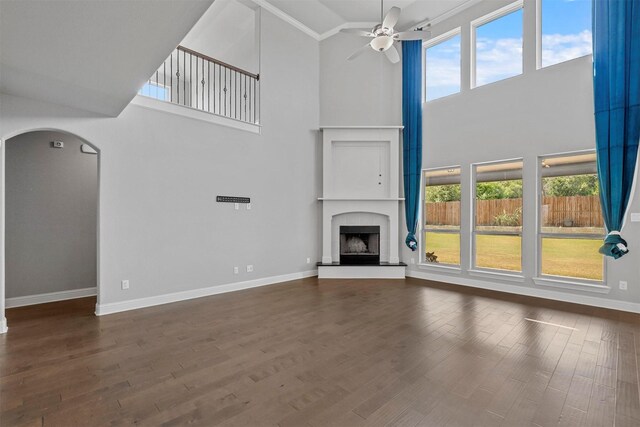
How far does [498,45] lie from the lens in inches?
224

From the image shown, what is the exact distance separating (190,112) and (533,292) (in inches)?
263

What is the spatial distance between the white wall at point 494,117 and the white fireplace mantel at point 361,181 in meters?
0.42

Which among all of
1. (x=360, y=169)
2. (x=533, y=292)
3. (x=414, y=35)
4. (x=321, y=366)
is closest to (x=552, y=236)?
(x=533, y=292)

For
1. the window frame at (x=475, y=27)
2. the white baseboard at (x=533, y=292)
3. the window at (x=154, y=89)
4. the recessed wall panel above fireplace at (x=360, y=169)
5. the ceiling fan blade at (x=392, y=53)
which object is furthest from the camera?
the recessed wall panel above fireplace at (x=360, y=169)

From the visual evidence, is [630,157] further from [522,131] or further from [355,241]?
[355,241]

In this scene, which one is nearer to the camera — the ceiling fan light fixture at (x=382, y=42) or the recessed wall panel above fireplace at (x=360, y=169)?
the ceiling fan light fixture at (x=382, y=42)

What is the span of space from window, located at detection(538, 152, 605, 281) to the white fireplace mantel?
2.72m

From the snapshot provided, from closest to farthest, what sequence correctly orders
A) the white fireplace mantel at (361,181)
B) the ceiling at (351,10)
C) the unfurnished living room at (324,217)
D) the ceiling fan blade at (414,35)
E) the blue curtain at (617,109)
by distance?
the unfurnished living room at (324,217) < the blue curtain at (617,109) < the ceiling fan blade at (414,35) < the ceiling at (351,10) < the white fireplace mantel at (361,181)

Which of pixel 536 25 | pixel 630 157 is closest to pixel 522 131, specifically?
pixel 630 157

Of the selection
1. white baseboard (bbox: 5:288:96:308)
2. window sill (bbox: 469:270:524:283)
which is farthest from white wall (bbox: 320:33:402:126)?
white baseboard (bbox: 5:288:96:308)

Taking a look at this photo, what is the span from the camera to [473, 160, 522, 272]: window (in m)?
5.42

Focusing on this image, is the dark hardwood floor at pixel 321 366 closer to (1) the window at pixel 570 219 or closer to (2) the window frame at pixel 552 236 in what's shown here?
(2) the window frame at pixel 552 236

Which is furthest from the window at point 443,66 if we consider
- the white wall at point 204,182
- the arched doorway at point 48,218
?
the arched doorway at point 48,218

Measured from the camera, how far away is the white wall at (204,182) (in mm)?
4094
